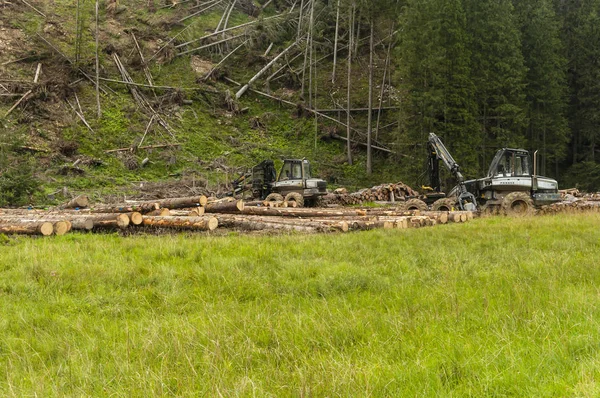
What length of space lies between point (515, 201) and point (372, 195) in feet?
28.5

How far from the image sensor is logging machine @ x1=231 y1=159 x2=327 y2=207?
18.9 metres

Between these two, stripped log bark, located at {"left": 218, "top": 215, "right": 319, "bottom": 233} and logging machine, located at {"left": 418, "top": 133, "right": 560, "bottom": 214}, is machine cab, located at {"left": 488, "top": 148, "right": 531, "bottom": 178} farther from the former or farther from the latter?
stripped log bark, located at {"left": 218, "top": 215, "right": 319, "bottom": 233}

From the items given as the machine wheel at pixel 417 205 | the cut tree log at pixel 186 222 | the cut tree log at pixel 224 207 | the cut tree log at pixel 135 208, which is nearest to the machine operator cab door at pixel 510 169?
the machine wheel at pixel 417 205

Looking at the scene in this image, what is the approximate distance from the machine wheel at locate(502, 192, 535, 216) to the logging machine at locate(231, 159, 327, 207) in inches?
298

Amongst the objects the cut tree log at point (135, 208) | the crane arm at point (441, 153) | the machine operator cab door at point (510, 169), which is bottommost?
the cut tree log at point (135, 208)

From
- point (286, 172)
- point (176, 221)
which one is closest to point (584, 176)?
point (286, 172)

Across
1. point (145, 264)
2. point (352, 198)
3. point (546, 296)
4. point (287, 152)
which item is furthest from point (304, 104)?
point (546, 296)

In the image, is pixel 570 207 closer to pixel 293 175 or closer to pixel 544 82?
pixel 293 175

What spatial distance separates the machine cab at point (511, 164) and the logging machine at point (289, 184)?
23.6 ft

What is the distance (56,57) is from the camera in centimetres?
2905

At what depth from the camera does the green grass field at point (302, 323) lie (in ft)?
9.29

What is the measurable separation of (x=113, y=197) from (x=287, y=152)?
13.4 m

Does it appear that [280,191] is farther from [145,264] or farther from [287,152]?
[145,264]

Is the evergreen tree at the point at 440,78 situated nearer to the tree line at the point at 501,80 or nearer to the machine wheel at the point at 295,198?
the tree line at the point at 501,80
